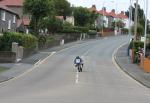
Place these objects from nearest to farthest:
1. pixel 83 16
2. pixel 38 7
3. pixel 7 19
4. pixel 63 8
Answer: pixel 7 19 → pixel 38 7 → pixel 63 8 → pixel 83 16

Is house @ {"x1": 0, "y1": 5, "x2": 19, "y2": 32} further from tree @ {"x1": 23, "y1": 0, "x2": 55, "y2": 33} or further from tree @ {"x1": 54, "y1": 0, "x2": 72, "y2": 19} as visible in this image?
tree @ {"x1": 54, "y1": 0, "x2": 72, "y2": 19}

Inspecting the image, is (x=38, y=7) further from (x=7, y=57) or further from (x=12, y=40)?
(x=7, y=57)

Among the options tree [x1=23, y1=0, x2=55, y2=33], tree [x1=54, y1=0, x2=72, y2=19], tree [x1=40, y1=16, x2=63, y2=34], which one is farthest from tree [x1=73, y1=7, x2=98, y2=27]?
tree [x1=23, y1=0, x2=55, y2=33]

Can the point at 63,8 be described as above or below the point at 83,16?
above

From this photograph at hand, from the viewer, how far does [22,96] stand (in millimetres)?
25328

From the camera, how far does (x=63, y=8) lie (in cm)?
14700

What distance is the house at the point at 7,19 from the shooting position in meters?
81.8

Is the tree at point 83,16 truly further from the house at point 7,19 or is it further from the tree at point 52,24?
the house at point 7,19

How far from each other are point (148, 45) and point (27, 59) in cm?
2084

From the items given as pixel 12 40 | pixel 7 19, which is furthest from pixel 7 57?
pixel 7 19

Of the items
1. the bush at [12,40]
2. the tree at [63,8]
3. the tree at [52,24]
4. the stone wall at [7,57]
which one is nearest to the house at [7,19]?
the bush at [12,40]

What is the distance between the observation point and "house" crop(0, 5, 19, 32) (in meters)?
81.8

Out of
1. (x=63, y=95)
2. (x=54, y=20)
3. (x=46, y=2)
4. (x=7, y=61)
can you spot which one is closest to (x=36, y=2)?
(x=46, y=2)

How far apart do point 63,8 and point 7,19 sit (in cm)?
6277
